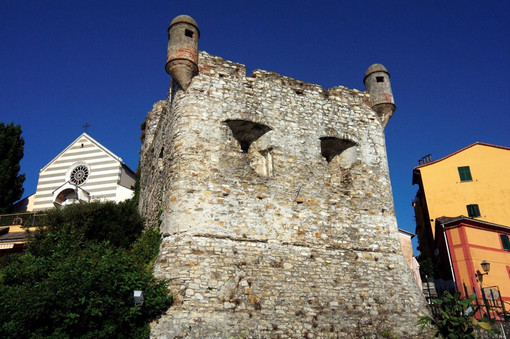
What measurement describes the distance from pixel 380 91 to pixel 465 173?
36.9 ft

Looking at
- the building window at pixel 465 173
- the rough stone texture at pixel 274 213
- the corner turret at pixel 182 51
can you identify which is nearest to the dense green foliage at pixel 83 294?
the rough stone texture at pixel 274 213

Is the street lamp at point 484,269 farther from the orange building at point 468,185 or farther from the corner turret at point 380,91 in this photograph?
the corner turret at point 380,91

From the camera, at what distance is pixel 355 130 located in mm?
14273

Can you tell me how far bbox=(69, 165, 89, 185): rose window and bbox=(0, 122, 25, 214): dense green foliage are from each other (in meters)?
3.60

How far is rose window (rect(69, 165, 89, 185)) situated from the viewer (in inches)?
974

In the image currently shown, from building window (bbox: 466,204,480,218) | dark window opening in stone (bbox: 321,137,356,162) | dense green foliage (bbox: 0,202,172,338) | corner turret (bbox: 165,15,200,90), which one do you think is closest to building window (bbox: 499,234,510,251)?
building window (bbox: 466,204,480,218)

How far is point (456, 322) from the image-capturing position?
11.0 metres

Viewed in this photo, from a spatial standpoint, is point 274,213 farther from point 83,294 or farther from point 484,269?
point 484,269

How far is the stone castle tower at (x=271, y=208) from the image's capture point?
1022 cm

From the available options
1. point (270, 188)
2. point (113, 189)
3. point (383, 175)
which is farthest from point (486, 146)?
point (113, 189)

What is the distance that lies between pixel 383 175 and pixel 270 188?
14.1 feet

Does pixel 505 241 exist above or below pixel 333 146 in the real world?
below

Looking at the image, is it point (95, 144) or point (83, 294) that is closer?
point (83, 294)

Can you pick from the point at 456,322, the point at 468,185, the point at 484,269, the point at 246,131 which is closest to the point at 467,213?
the point at 468,185
